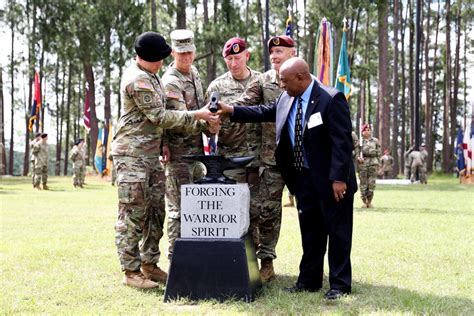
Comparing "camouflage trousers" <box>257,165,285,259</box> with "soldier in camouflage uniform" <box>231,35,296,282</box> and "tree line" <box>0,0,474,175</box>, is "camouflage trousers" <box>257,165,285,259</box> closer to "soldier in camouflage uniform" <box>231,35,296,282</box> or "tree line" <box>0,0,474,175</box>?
"soldier in camouflage uniform" <box>231,35,296,282</box>

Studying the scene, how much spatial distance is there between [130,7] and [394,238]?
23.9 metres

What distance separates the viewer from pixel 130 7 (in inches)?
1153

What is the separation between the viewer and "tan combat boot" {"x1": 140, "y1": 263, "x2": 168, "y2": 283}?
540cm

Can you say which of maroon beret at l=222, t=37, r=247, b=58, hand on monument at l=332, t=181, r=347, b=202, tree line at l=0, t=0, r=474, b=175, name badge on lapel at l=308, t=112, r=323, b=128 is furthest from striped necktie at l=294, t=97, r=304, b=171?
tree line at l=0, t=0, r=474, b=175

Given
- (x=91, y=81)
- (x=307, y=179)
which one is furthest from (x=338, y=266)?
(x=91, y=81)

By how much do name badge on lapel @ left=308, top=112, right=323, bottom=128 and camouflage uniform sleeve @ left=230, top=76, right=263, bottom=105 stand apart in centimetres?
86

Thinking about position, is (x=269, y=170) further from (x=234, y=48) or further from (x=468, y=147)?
(x=468, y=147)

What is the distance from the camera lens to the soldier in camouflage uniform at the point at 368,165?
13836 mm

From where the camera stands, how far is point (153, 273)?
17.8 ft

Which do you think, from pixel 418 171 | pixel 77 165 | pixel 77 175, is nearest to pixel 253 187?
pixel 77 175

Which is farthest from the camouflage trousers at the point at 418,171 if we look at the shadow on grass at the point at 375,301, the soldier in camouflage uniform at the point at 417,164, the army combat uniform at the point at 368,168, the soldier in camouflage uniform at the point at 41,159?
the shadow on grass at the point at 375,301

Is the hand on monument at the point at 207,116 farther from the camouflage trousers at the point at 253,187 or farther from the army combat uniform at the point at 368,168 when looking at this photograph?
the army combat uniform at the point at 368,168

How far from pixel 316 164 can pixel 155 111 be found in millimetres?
Answer: 1417

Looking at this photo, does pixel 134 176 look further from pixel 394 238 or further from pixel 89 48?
pixel 89 48
